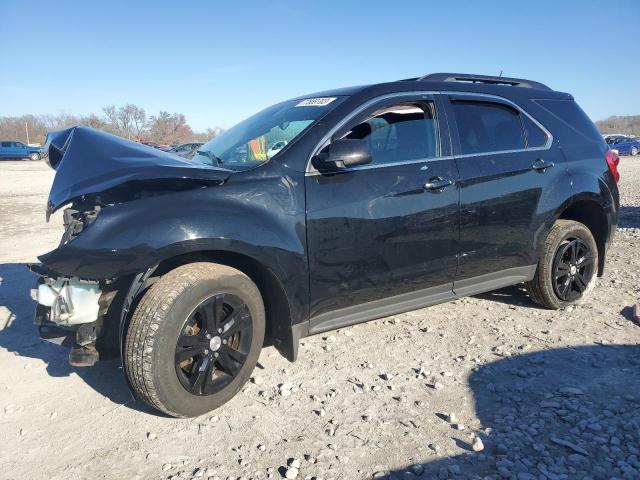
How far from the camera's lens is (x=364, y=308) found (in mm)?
3297

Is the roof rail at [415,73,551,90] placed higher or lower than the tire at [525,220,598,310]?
higher

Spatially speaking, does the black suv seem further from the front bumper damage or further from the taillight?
the taillight

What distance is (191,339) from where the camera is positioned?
106 inches

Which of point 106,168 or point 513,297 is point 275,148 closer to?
point 106,168

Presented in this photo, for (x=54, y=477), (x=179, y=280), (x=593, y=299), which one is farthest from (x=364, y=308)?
(x=593, y=299)

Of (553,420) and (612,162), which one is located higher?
(612,162)

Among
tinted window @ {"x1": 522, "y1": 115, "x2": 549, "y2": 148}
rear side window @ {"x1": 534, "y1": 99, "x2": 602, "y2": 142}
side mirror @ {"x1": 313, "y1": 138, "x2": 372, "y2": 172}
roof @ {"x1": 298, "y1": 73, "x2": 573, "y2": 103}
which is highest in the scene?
roof @ {"x1": 298, "y1": 73, "x2": 573, "y2": 103}

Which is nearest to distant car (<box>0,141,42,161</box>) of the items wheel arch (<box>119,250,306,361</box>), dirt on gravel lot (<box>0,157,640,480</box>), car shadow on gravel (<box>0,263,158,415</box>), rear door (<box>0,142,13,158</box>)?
rear door (<box>0,142,13,158</box>)

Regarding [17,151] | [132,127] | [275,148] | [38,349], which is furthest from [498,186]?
[132,127]

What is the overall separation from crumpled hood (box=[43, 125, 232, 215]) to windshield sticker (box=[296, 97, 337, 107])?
0.96 meters

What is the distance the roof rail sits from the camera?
383 centimetres

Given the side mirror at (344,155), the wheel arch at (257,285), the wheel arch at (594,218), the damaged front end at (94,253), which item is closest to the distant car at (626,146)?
the wheel arch at (594,218)

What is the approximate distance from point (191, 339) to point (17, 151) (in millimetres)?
43697

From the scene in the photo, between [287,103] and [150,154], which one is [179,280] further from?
[287,103]
